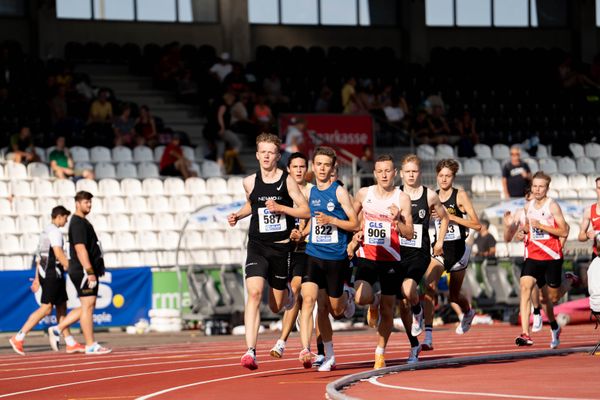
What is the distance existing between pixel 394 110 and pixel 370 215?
1960 cm

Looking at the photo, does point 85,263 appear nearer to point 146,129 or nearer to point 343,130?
point 146,129

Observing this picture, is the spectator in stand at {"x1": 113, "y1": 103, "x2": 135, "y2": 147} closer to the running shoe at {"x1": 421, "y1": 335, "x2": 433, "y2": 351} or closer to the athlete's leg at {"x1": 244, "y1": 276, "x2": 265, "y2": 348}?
the running shoe at {"x1": 421, "y1": 335, "x2": 433, "y2": 351}

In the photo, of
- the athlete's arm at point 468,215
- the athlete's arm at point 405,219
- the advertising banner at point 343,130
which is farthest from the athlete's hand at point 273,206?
the advertising banner at point 343,130

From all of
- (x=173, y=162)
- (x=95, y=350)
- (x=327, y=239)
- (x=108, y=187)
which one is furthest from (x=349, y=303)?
(x=173, y=162)

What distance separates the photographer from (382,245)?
46.3 feet

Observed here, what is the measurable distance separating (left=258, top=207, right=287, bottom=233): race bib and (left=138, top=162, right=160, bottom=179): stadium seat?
14.8m

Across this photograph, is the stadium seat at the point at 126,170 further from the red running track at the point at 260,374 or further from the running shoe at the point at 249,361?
the running shoe at the point at 249,361

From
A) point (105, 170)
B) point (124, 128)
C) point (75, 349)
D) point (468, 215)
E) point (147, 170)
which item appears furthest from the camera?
point (124, 128)

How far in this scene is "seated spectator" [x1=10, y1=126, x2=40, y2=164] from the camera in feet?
89.7

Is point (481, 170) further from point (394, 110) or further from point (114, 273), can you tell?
point (114, 273)

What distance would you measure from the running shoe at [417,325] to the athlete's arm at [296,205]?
220 centimetres

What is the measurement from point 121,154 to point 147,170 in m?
0.74

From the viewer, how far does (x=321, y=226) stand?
13773 mm

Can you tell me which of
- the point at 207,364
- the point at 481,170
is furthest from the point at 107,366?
the point at 481,170
